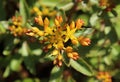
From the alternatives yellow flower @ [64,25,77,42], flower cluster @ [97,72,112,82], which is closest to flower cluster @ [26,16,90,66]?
yellow flower @ [64,25,77,42]

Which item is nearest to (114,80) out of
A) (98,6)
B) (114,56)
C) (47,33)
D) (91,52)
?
(114,56)

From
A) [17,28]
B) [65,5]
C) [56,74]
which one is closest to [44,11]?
[65,5]

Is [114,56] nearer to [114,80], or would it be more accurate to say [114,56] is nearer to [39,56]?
[114,80]

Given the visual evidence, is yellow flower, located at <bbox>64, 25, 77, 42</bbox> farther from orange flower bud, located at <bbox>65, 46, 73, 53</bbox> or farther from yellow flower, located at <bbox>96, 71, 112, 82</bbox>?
yellow flower, located at <bbox>96, 71, 112, 82</bbox>

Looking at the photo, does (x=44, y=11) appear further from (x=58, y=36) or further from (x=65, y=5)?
(x=58, y=36)

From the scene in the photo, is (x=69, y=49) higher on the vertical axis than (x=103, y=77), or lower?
higher
